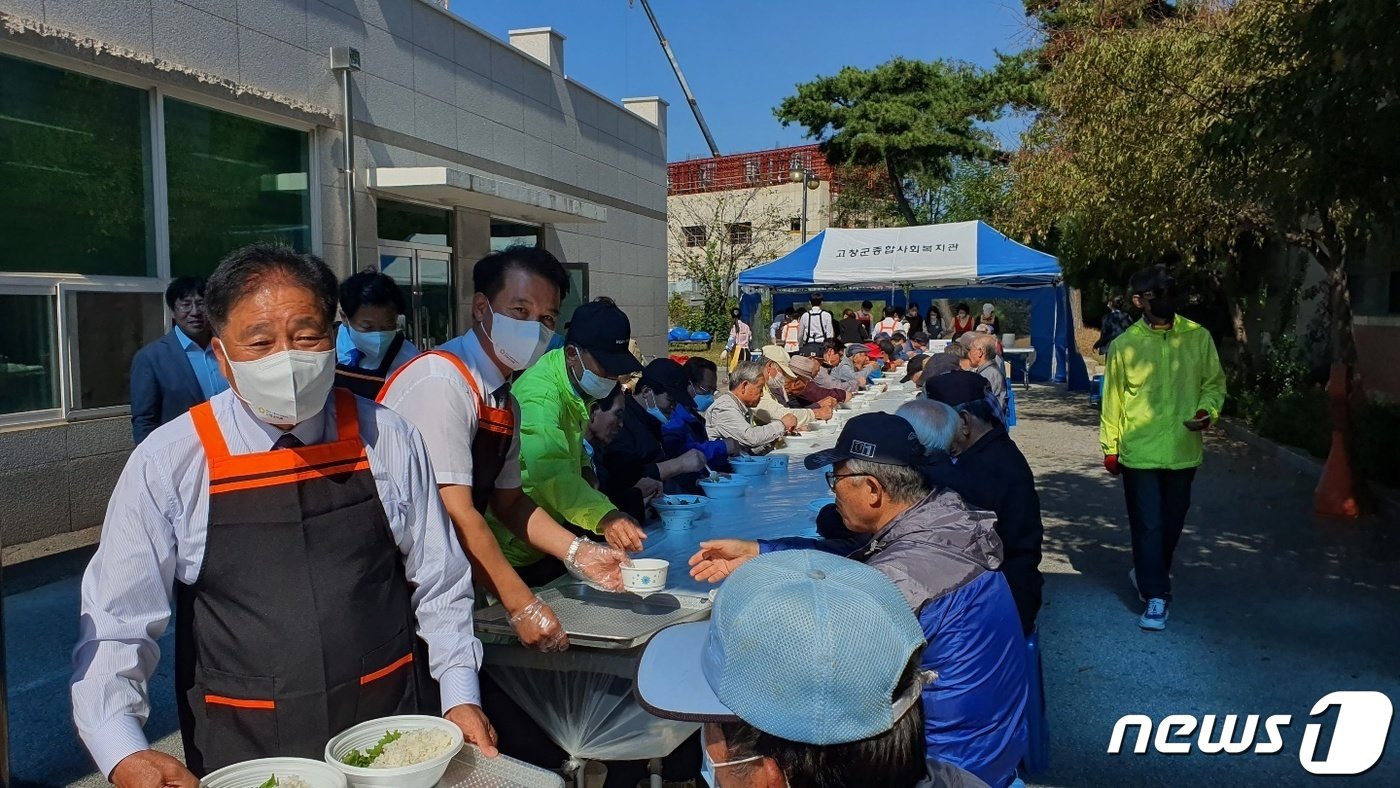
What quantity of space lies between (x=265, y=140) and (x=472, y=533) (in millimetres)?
7401

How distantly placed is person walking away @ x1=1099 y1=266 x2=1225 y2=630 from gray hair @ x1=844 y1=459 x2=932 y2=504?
3.12 metres

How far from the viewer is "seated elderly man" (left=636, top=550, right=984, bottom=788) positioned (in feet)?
3.82

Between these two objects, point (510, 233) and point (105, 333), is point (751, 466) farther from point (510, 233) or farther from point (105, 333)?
point (510, 233)

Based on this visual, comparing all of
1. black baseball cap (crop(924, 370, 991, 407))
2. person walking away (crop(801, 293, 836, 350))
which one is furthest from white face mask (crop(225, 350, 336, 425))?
person walking away (crop(801, 293, 836, 350))

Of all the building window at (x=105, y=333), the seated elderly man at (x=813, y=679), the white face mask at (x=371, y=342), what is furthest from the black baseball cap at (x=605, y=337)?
the building window at (x=105, y=333)

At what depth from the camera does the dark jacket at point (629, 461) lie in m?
4.23

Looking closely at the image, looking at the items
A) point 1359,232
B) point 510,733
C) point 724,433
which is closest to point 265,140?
point 724,433

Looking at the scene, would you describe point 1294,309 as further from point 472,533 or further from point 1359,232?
point 472,533

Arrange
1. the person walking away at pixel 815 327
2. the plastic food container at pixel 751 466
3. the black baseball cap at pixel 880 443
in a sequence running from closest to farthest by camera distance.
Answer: the black baseball cap at pixel 880 443
the plastic food container at pixel 751 466
the person walking away at pixel 815 327

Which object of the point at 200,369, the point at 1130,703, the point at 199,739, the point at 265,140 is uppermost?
the point at 265,140

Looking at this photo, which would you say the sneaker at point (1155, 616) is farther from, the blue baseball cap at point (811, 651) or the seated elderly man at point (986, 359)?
the blue baseball cap at point (811, 651)

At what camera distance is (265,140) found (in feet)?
27.9

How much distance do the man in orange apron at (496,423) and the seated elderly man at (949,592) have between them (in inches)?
23.6

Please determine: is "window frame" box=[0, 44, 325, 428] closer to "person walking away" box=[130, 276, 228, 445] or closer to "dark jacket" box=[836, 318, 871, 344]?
"person walking away" box=[130, 276, 228, 445]
